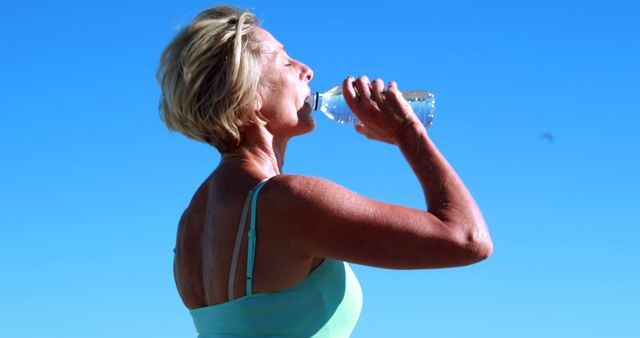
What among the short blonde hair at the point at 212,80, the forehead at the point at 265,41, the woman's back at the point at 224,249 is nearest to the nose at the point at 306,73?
the forehead at the point at 265,41

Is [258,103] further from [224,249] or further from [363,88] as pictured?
[224,249]

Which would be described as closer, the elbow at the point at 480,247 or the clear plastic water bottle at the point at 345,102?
the elbow at the point at 480,247

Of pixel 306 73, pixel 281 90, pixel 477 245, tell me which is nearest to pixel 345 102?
pixel 306 73

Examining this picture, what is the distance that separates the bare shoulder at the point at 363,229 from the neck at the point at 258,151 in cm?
77

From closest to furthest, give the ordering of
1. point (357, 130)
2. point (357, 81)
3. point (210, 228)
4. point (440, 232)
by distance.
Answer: point (440, 232), point (210, 228), point (357, 81), point (357, 130)

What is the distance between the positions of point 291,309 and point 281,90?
1.57m

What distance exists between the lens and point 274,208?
538cm

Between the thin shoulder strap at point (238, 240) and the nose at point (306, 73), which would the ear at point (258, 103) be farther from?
the thin shoulder strap at point (238, 240)

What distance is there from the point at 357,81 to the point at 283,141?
680mm

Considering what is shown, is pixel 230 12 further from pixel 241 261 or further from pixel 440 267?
pixel 440 267

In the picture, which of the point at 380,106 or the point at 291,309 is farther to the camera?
the point at 380,106

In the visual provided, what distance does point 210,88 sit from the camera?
20.1 ft

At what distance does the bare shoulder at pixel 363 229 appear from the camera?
5234 mm

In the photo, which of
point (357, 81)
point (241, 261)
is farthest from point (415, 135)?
point (241, 261)
